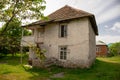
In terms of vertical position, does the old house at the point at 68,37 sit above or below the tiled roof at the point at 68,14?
below

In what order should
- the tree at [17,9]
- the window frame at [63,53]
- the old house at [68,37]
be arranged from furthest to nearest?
1. the window frame at [63,53]
2. the old house at [68,37]
3. the tree at [17,9]

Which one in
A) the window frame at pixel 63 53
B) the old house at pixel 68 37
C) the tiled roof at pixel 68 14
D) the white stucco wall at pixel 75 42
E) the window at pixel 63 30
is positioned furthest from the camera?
the window at pixel 63 30

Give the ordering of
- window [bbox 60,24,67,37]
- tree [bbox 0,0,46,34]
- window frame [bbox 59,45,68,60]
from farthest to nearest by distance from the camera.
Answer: window [bbox 60,24,67,37], window frame [bbox 59,45,68,60], tree [bbox 0,0,46,34]

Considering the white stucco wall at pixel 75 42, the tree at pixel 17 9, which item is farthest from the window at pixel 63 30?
the tree at pixel 17 9

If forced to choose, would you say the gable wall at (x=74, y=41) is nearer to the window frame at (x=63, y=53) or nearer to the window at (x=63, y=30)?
the window frame at (x=63, y=53)

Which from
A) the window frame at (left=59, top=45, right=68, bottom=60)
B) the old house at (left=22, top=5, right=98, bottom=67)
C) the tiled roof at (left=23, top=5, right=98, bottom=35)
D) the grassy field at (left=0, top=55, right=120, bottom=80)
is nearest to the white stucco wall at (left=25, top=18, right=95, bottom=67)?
the old house at (left=22, top=5, right=98, bottom=67)

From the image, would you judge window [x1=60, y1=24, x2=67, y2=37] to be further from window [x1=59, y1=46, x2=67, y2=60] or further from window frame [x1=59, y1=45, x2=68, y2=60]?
window [x1=59, y1=46, x2=67, y2=60]

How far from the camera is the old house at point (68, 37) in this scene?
19.4 meters

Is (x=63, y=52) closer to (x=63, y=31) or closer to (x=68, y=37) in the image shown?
(x=68, y=37)

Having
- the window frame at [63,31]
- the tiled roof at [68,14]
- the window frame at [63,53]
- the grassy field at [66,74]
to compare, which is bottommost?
the grassy field at [66,74]

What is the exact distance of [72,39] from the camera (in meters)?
20.5

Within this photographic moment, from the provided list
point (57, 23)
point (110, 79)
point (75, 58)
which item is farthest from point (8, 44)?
point (57, 23)

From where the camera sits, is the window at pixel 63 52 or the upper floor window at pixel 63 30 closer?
the window at pixel 63 52

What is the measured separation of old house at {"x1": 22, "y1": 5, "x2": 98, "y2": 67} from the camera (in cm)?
1936
